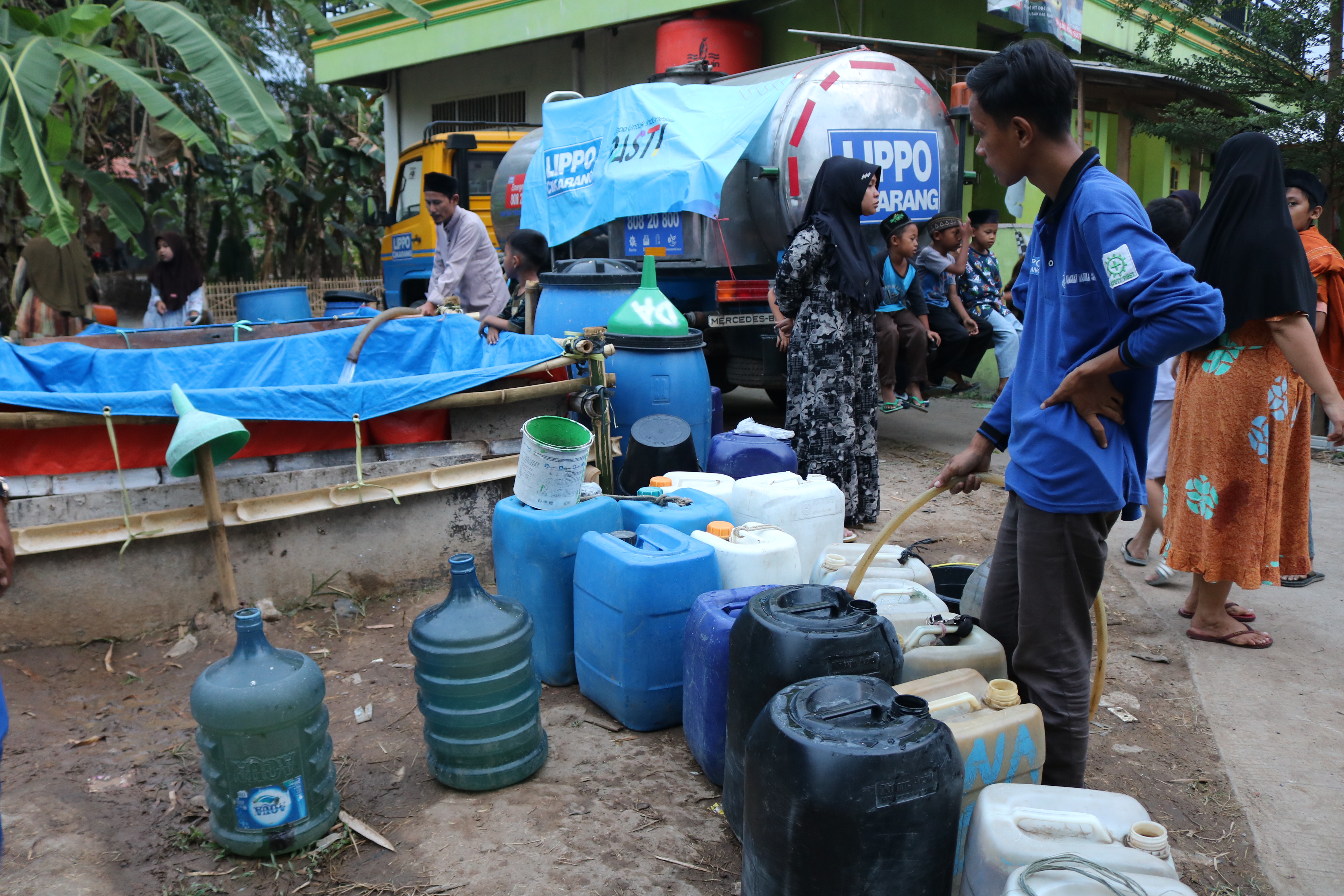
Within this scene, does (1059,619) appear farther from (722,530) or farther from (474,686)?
(474,686)

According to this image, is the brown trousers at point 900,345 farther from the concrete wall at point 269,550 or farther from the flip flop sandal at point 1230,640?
the flip flop sandal at point 1230,640

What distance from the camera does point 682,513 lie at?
3.49 m

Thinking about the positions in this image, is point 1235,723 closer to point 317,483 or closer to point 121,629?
point 317,483

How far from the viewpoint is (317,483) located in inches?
158

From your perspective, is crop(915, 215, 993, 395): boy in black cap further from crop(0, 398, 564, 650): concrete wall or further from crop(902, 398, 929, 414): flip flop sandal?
crop(0, 398, 564, 650): concrete wall

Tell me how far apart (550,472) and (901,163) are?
4410 millimetres

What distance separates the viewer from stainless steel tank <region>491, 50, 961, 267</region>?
21.0ft

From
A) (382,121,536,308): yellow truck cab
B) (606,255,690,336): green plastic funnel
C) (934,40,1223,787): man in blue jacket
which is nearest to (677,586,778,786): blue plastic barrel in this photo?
(934,40,1223,787): man in blue jacket

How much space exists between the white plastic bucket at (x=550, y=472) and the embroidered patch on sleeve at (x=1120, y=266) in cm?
196

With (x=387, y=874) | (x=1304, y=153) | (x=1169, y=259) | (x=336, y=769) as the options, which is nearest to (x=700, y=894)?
(x=387, y=874)

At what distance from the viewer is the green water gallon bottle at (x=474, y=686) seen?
9.12 ft

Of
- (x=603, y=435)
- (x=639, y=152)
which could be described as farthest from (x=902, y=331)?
(x=603, y=435)

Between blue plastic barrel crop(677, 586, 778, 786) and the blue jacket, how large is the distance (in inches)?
35.2

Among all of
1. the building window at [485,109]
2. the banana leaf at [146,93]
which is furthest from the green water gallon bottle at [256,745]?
the building window at [485,109]
